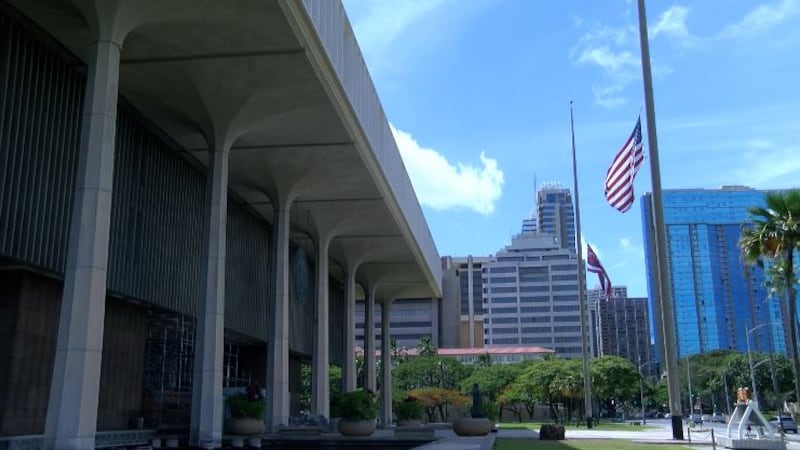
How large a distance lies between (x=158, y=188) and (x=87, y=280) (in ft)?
35.4

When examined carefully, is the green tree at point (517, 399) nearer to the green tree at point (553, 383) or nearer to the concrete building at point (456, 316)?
the green tree at point (553, 383)

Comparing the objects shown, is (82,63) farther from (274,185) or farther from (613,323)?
(613,323)

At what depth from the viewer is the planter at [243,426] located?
24.5 metres

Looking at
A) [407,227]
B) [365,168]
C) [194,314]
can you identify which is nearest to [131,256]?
[194,314]

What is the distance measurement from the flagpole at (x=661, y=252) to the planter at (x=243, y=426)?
41.6 ft

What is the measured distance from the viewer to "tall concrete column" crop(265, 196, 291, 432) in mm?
30328

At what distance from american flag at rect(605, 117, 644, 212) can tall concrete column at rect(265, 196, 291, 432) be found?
41.7 ft

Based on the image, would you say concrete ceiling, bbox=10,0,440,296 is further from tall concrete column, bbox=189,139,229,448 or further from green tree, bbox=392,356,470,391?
green tree, bbox=392,356,470,391

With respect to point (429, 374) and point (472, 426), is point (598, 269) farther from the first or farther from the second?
point (429, 374)

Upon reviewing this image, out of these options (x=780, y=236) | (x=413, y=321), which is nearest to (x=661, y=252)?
(x=780, y=236)

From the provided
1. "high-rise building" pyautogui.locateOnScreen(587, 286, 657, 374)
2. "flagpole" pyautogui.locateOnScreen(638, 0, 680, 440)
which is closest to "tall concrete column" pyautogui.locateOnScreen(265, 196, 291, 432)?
"flagpole" pyautogui.locateOnScreen(638, 0, 680, 440)

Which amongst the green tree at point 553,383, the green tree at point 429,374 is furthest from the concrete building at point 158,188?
the green tree at point 429,374

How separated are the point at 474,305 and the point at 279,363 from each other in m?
Result: 152

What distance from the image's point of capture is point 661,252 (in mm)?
23875
